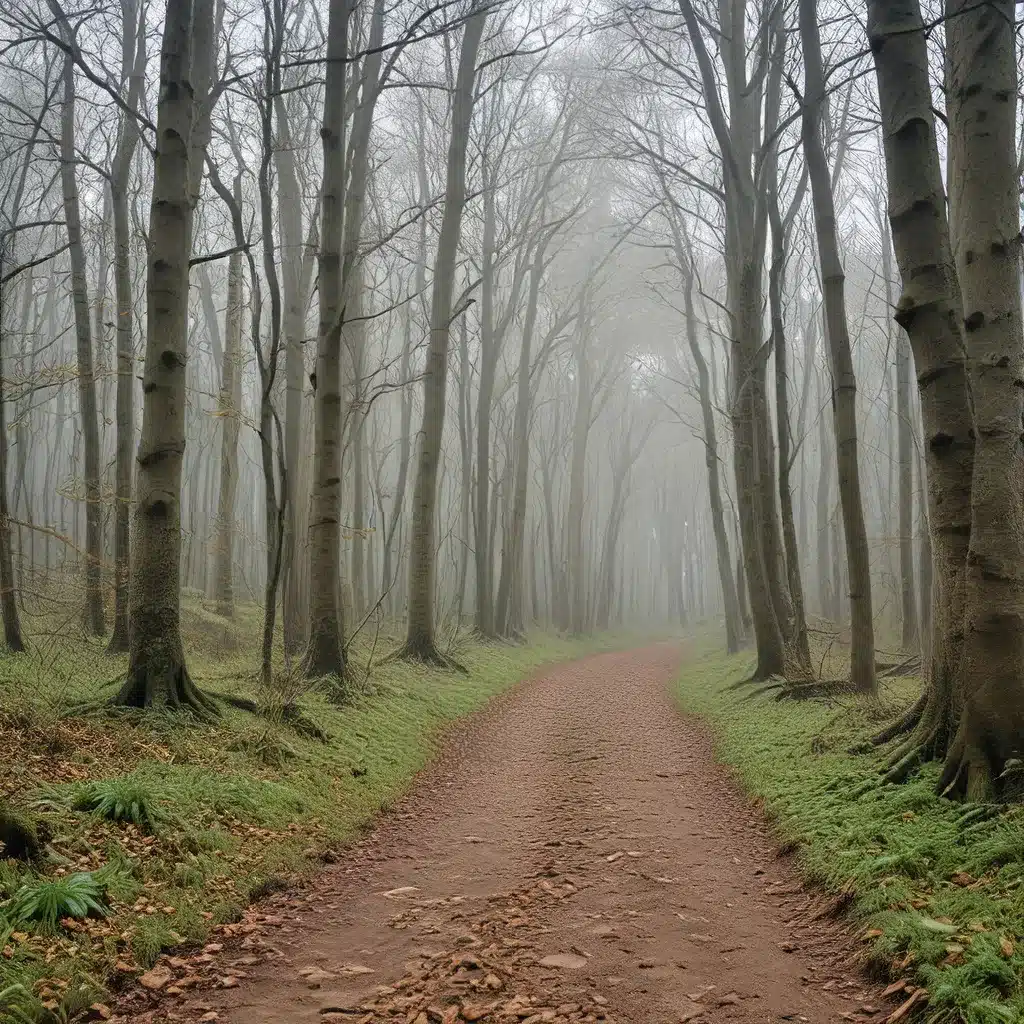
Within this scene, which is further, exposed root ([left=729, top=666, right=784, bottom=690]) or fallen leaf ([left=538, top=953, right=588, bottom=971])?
exposed root ([left=729, top=666, right=784, bottom=690])

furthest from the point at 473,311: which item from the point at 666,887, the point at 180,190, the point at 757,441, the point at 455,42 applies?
the point at 666,887

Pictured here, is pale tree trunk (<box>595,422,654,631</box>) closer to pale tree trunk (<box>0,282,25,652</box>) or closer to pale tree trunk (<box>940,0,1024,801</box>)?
pale tree trunk (<box>0,282,25,652</box>)

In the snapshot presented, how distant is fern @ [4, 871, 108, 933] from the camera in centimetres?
330

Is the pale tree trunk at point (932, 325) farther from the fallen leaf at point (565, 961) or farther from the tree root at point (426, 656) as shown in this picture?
the tree root at point (426, 656)

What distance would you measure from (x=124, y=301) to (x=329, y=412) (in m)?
3.83

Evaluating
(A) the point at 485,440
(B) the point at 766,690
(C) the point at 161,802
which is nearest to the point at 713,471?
Result: (A) the point at 485,440

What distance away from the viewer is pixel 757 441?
11367 mm

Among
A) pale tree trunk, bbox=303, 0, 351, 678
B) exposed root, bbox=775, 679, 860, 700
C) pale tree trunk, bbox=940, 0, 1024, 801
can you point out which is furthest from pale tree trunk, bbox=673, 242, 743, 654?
pale tree trunk, bbox=940, 0, 1024, 801

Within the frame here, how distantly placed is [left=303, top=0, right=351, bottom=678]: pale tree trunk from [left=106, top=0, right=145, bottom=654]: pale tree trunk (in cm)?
265

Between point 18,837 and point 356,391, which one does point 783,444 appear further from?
point 18,837

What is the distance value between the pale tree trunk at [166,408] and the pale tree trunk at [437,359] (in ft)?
20.4

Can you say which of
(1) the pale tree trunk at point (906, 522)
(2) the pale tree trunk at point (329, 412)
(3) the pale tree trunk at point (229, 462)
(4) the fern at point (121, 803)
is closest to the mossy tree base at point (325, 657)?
(2) the pale tree trunk at point (329, 412)

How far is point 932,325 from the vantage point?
17.0 feet

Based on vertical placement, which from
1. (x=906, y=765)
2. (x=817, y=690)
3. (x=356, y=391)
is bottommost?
(x=817, y=690)
